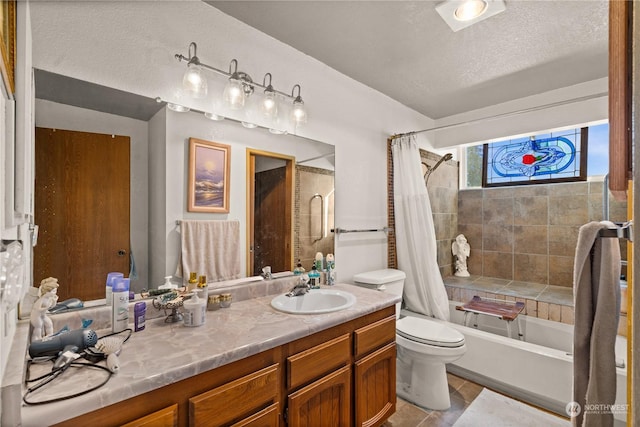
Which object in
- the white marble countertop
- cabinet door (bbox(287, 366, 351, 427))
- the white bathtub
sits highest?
the white marble countertop

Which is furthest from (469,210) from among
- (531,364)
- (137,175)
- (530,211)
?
(137,175)

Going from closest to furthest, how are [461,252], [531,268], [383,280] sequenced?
[383,280] → [531,268] → [461,252]

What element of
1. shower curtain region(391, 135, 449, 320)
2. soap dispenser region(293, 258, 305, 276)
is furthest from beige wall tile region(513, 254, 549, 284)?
soap dispenser region(293, 258, 305, 276)

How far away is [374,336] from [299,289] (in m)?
0.50

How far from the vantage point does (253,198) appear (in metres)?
1.77

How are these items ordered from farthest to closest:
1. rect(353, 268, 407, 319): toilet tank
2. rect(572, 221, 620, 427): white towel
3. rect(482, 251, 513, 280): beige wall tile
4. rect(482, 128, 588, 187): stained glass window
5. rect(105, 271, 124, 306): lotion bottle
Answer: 1. rect(482, 251, 513, 280): beige wall tile
2. rect(482, 128, 588, 187): stained glass window
3. rect(353, 268, 407, 319): toilet tank
4. rect(105, 271, 124, 306): lotion bottle
5. rect(572, 221, 620, 427): white towel

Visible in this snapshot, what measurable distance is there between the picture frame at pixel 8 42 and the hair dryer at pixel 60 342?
744 millimetres

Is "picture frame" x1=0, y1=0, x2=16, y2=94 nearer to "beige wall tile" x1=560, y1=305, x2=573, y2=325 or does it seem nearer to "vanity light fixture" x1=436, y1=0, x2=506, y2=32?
"vanity light fixture" x1=436, y1=0, x2=506, y2=32

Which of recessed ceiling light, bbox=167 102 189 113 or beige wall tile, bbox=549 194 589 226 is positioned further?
beige wall tile, bbox=549 194 589 226

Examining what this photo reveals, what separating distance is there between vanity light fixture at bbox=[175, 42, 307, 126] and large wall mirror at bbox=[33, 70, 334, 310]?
5.4 inches

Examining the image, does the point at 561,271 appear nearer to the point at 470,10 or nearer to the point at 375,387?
the point at 375,387

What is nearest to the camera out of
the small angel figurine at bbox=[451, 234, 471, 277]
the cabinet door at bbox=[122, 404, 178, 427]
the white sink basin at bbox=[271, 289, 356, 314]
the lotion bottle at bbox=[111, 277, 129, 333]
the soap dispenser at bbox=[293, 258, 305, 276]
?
the cabinet door at bbox=[122, 404, 178, 427]

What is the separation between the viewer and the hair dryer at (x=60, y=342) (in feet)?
3.00

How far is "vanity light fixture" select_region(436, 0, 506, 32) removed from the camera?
1562mm
